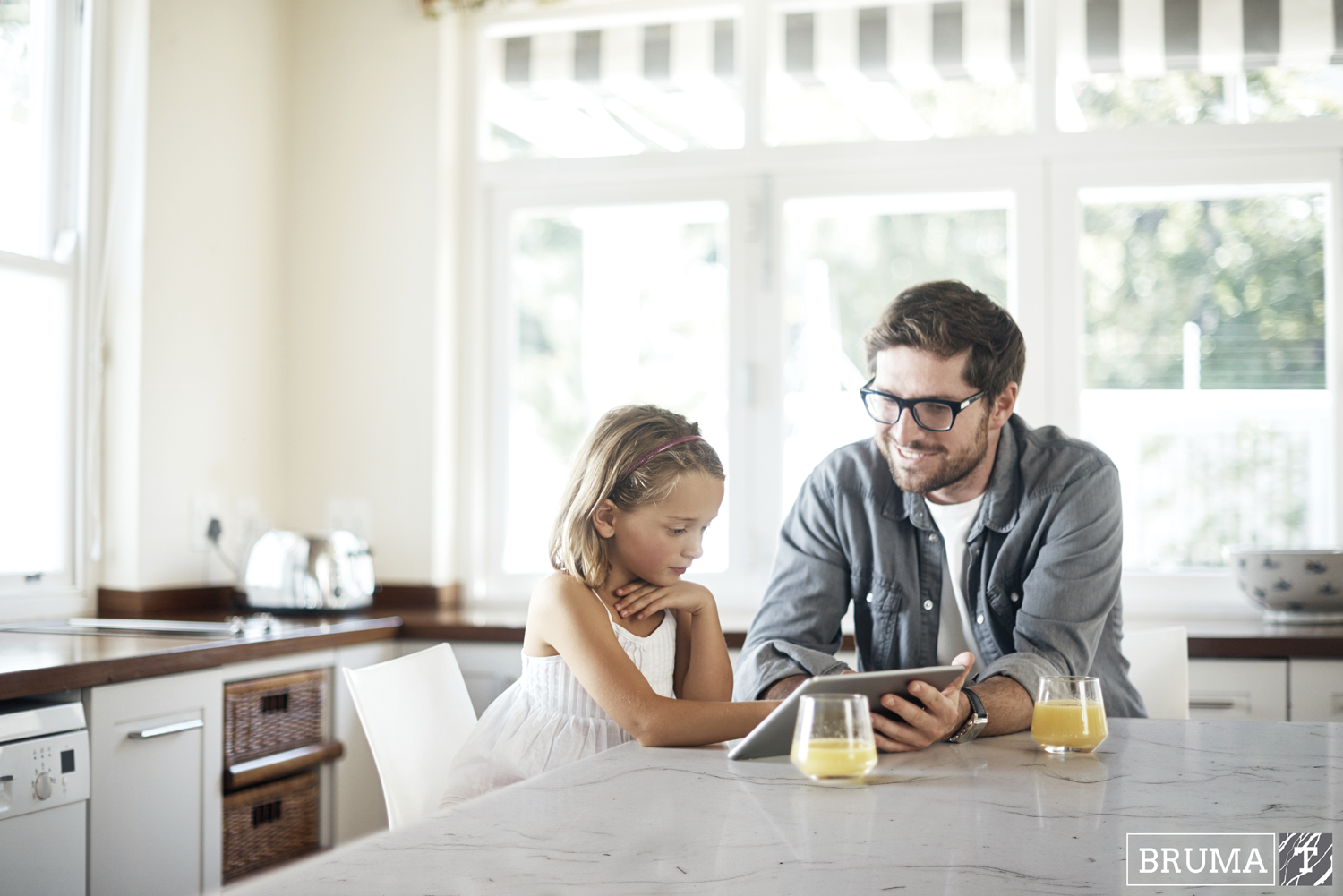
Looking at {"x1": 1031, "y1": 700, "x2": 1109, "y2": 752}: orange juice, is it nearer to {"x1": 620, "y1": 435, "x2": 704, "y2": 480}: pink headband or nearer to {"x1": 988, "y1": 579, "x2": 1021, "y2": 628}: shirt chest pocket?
{"x1": 988, "y1": 579, "x2": 1021, "y2": 628}: shirt chest pocket

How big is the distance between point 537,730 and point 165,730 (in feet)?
2.79

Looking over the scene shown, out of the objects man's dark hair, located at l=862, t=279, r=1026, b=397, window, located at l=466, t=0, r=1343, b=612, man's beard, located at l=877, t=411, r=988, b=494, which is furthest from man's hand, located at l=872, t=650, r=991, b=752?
window, located at l=466, t=0, r=1343, b=612

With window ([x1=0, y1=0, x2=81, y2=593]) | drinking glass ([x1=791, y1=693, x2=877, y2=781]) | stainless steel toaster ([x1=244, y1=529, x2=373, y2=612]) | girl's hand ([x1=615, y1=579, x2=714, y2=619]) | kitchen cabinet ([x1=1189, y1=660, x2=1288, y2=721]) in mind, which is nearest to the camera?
drinking glass ([x1=791, y1=693, x2=877, y2=781])

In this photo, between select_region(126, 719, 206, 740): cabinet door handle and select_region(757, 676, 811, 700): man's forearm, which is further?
select_region(126, 719, 206, 740): cabinet door handle

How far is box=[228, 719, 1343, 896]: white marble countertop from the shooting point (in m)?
0.80

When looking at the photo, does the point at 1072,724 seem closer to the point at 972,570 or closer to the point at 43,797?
the point at 972,570

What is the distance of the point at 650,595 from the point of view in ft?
5.20

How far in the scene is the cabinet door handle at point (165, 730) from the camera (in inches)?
76.9

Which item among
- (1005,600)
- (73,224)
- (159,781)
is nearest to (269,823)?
(159,781)

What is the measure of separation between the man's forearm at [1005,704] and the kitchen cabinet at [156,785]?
1.41 metres

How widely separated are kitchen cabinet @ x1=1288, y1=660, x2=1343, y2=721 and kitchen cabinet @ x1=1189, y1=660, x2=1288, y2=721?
22 mm

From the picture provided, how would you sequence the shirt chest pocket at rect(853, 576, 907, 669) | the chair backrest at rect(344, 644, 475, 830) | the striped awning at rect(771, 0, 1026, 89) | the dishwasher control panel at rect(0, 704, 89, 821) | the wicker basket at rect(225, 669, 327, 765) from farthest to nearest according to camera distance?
the striped awning at rect(771, 0, 1026, 89)
the wicker basket at rect(225, 669, 327, 765)
the shirt chest pocket at rect(853, 576, 907, 669)
the dishwasher control panel at rect(0, 704, 89, 821)
the chair backrest at rect(344, 644, 475, 830)

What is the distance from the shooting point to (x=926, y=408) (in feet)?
5.73

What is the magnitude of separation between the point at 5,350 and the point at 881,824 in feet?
7.42
